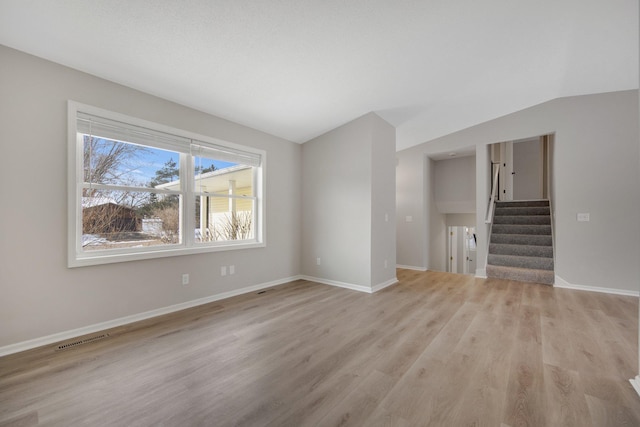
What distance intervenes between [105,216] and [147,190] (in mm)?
480

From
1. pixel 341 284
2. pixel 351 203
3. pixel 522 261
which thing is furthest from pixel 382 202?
pixel 522 261

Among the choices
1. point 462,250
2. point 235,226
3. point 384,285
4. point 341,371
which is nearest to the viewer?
point 341,371

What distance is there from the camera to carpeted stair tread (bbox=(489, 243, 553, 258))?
5188 mm

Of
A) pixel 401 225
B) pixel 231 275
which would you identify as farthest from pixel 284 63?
pixel 401 225

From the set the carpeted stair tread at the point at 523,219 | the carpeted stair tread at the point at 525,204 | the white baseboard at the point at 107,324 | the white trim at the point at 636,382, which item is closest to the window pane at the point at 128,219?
the white baseboard at the point at 107,324

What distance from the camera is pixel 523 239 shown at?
5609mm

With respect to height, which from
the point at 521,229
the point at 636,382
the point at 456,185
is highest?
→ the point at 456,185

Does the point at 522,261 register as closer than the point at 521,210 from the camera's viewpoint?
Yes

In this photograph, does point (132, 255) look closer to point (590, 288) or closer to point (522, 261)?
point (522, 261)

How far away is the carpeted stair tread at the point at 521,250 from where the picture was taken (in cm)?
519

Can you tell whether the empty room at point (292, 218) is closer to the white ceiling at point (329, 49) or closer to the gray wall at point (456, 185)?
the white ceiling at point (329, 49)

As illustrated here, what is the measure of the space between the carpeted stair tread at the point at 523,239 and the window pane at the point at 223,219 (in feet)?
17.0

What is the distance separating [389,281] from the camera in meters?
4.57

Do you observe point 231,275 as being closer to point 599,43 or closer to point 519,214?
point 599,43
